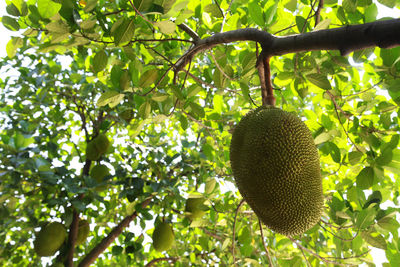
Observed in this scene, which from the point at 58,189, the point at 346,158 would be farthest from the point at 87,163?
the point at 346,158

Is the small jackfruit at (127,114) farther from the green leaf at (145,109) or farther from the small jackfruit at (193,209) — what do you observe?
the green leaf at (145,109)

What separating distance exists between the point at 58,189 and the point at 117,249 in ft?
2.00

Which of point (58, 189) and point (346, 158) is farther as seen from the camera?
point (58, 189)

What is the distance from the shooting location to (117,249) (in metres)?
2.10

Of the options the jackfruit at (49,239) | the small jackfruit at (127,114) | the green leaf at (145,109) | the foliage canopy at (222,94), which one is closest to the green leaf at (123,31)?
the foliage canopy at (222,94)

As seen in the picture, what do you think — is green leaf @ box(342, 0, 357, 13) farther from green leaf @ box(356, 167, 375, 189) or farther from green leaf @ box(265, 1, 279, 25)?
green leaf @ box(356, 167, 375, 189)

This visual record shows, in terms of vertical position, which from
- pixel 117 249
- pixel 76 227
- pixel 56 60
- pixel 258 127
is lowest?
pixel 117 249

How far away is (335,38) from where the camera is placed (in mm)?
698

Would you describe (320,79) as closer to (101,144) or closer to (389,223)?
(389,223)

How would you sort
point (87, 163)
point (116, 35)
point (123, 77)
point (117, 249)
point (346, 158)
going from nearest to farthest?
point (116, 35)
point (123, 77)
point (346, 158)
point (117, 249)
point (87, 163)

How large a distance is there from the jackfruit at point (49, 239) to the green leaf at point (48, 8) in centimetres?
166

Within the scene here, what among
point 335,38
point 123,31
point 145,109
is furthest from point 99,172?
point 335,38

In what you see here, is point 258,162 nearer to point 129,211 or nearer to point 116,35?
point 116,35

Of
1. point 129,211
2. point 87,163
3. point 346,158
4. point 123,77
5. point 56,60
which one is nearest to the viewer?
point 123,77
